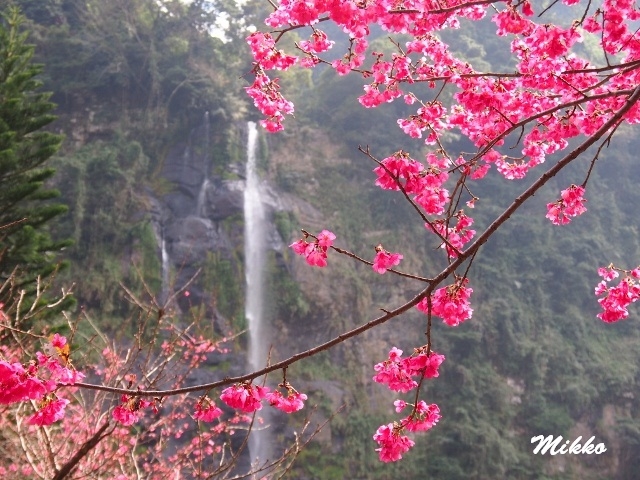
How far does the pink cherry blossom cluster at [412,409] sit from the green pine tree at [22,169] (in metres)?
5.74

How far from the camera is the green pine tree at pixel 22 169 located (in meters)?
6.67

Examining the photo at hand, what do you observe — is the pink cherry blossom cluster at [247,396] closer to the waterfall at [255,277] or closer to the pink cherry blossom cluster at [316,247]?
the pink cherry blossom cluster at [316,247]

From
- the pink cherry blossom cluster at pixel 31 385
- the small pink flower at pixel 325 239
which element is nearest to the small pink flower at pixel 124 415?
the pink cherry blossom cluster at pixel 31 385

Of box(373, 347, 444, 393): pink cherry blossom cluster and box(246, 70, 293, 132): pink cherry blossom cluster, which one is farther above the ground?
box(246, 70, 293, 132): pink cherry blossom cluster

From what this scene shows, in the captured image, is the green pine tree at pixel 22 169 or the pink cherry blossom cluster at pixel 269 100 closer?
the pink cherry blossom cluster at pixel 269 100

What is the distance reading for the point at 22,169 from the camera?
718cm

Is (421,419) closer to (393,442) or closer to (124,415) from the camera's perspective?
(393,442)

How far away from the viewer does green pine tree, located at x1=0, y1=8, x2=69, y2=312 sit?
21.9 ft

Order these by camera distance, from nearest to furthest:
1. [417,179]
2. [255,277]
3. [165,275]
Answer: [417,179] → [165,275] → [255,277]

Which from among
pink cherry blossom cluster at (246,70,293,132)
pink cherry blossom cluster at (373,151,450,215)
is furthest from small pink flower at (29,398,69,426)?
pink cherry blossom cluster at (246,70,293,132)

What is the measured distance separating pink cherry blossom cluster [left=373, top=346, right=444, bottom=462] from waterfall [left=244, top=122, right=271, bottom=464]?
10.2 m

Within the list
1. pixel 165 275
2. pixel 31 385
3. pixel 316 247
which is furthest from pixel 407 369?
pixel 165 275

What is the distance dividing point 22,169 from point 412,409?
698 cm

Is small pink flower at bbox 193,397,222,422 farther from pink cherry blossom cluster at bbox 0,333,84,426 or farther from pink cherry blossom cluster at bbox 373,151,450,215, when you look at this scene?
pink cherry blossom cluster at bbox 373,151,450,215
